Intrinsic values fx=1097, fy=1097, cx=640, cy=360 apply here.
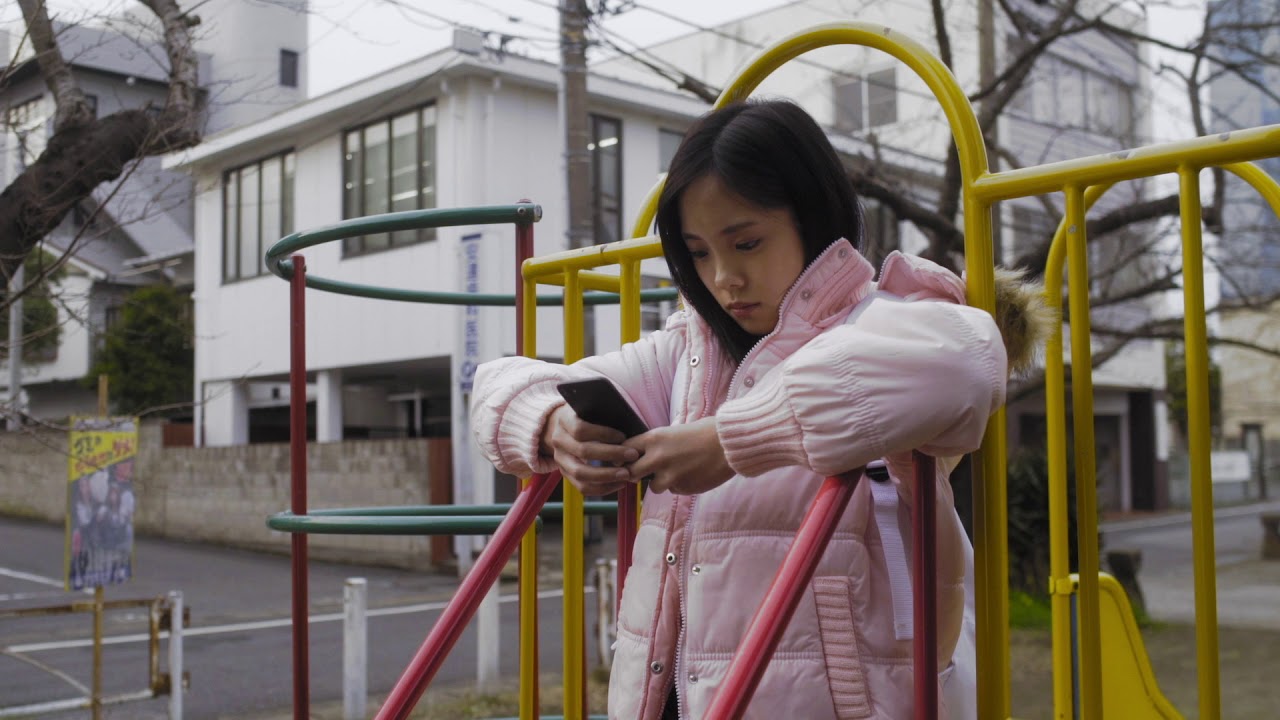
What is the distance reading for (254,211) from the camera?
16.8 m

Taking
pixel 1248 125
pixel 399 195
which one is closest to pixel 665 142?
pixel 399 195

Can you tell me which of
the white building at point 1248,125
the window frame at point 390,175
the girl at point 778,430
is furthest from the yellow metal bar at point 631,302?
the window frame at point 390,175

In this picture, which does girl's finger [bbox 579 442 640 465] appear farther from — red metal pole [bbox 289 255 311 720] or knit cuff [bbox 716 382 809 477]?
red metal pole [bbox 289 255 311 720]

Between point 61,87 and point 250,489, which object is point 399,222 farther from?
point 250,489

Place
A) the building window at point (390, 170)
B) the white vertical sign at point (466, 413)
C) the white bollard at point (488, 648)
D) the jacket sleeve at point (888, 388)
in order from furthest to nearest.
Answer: the building window at point (390, 170), the white vertical sign at point (466, 413), the white bollard at point (488, 648), the jacket sleeve at point (888, 388)

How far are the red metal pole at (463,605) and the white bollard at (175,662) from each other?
4795 millimetres

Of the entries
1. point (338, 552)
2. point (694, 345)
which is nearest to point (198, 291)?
point (338, 552)

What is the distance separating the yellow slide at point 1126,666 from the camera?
2.35m

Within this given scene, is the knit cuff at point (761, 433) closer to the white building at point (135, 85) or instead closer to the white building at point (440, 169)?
the white building at point (135, 85)

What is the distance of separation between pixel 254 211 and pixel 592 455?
16.7m

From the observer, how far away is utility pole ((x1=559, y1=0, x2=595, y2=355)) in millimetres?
6664

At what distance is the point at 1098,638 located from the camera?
137 cm

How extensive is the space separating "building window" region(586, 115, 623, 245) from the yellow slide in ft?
40.6

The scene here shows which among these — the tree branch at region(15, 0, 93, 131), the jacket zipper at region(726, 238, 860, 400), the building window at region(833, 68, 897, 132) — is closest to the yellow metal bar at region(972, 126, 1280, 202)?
the jacket zipper at region(726, 238, 860, 400)
